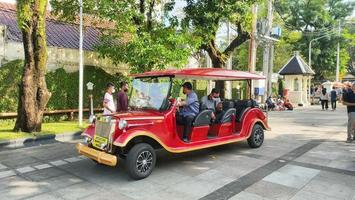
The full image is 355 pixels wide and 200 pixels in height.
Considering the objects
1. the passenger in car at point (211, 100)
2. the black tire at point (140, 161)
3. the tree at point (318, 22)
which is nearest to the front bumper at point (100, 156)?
the black tire at point (140, 161)

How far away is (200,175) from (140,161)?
1269 millimetres

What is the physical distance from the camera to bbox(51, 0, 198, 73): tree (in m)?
12.9

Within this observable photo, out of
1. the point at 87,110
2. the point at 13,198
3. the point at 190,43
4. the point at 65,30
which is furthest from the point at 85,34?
the point at 13,198

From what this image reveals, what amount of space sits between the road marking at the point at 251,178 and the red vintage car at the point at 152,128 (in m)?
1.19

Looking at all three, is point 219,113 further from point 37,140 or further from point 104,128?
point 37,140

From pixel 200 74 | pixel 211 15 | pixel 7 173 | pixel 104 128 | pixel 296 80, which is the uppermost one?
pixel 211 15

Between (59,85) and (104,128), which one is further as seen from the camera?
(59,85)

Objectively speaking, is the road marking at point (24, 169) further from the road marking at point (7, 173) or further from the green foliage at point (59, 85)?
the green foliage at point (59, 85)

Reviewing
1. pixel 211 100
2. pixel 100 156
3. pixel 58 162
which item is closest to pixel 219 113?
pixel 211 100

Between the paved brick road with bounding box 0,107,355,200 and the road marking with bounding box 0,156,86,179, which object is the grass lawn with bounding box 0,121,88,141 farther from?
the road marking with bounding box 0,156,86,179

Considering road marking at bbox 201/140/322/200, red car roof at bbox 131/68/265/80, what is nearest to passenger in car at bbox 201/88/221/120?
red car roof at bbox 131/68/265/80

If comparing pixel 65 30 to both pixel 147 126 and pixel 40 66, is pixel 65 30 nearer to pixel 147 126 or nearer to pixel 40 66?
pixel 40 66

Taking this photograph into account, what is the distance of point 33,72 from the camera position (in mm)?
A: 10961

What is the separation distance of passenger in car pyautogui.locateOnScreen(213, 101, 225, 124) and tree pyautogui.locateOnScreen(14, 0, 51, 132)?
5677 millimetres
